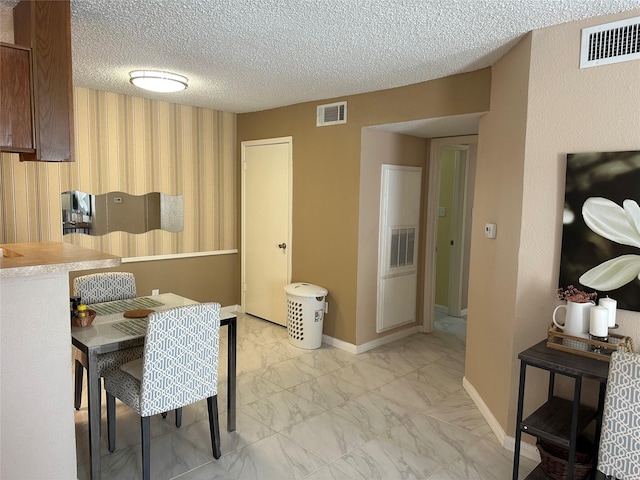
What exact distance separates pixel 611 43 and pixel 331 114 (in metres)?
2.59

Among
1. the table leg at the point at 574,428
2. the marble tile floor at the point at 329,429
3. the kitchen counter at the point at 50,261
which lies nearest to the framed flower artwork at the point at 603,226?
the table leg at the point at 574,428

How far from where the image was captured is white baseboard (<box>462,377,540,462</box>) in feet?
8.96

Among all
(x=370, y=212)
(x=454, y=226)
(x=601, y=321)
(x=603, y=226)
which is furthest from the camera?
(x=454, y=226)

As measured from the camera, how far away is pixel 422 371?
409cm

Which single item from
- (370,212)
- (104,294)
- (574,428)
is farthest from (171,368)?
(370,212)

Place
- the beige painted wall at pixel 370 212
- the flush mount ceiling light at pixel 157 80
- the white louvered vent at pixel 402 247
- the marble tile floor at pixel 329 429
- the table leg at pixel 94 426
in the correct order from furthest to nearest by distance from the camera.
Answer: the white louvered vent at pixel 402 247 < the beige painted wall at pixel 370 212 < the flush mount ceiling light at pixel 157 80 < the marble tile floor at pixel 329 429 < the table leg at pixel 94 426

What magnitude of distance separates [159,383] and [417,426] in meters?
1.76

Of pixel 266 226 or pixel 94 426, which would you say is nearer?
pixel 94 426

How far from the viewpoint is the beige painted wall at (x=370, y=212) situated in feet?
14.3

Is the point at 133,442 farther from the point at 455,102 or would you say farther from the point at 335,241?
the point at 455,102

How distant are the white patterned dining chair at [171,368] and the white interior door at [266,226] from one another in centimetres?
262

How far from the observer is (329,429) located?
3.07 metres

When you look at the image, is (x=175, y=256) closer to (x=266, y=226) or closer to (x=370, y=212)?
(x=266, y=226)

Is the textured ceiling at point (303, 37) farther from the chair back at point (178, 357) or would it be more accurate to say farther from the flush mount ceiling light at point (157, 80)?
the chair back at point (178, 357)
